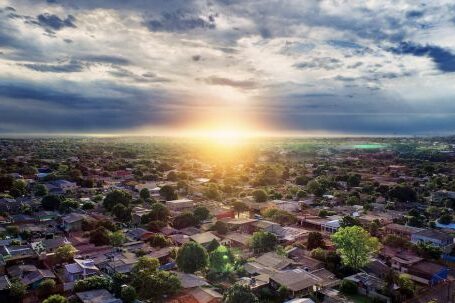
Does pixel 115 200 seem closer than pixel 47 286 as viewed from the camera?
No

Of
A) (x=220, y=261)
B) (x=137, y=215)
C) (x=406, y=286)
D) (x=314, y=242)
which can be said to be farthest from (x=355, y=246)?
(x=137, y=215)

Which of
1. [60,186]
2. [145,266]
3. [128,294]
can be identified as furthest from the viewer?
[60,186]

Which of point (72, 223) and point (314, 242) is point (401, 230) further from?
point (72, 223)

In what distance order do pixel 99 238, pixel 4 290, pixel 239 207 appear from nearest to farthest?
pixel 4 290 → pixel 99 238 → pixel 239 207

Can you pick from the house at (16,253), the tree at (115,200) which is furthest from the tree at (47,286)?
the tree at (115,200)

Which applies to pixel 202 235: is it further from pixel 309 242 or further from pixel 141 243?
pixel 309 242

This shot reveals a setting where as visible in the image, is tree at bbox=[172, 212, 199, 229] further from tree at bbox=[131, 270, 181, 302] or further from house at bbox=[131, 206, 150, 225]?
tree at bbox=[131, 270, 181, 302]

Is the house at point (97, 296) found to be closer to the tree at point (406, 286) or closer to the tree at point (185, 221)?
the tree at point (185, 221)
